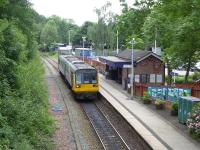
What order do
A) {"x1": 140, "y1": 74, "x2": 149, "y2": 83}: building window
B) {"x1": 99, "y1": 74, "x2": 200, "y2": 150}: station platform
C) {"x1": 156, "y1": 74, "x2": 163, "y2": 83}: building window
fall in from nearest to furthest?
{"x1": 99, "y1": 74, "x2": 200, "y2": 150}: station platform
{"x1": 140, "y1": 74, "x2": 149, "y2": 83}: building window
{"x1": 156, "y1": 74, "x2": 163, "y2": 83}: building window

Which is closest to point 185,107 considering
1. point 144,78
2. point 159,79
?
point 144,78

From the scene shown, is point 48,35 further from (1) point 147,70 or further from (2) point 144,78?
(1) point 147,70

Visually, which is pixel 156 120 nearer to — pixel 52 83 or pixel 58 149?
pixel 58 149

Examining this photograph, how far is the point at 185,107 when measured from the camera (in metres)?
24.0

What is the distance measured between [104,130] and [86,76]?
417 inches

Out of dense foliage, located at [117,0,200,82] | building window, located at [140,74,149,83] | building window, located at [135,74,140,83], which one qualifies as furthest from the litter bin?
building window, located at [140,74,149,83]

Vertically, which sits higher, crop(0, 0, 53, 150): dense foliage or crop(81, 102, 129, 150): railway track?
crop(0, 0, 53, 150): dense foliage

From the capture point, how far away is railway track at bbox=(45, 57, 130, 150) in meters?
21.1

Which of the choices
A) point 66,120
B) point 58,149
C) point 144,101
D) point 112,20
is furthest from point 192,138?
point 112,20

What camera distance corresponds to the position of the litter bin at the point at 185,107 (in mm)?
23334

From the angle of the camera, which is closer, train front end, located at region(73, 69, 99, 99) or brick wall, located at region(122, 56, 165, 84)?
train front end, located at region(73, 69, 99, 99)

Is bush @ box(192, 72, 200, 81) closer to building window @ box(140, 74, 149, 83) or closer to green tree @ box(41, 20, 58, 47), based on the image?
building window @ box(140, 74, 149, 83)

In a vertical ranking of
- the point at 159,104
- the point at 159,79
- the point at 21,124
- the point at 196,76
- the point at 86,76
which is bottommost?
the point at 159,104

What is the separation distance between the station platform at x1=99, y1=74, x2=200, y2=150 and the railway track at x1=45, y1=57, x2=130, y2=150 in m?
1.06
